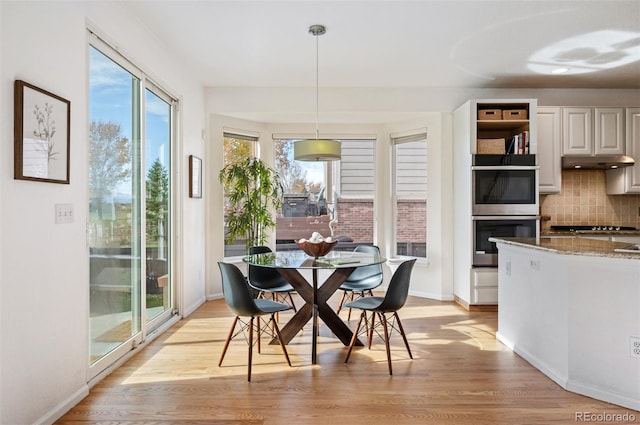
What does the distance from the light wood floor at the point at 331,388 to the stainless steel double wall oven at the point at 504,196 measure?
1.44m

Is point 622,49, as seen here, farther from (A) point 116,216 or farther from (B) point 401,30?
(A) point 116,216

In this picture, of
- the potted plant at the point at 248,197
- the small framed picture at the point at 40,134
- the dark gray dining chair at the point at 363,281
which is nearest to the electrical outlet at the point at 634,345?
A: the dark gray dining chair at the point at 363,281

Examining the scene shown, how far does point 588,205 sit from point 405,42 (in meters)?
3.38

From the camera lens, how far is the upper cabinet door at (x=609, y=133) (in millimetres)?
4824

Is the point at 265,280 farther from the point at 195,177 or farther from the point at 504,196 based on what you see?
the point at 504,196

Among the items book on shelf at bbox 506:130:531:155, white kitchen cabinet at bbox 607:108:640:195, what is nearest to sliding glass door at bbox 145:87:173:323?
book on shelf at bbox 506:130:531:155

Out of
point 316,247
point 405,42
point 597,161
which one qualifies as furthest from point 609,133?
point 316,247

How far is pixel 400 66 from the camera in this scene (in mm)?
4426

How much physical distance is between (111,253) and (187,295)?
5.40 ft

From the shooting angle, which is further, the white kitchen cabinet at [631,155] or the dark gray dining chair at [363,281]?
the white kitchen cabinet at [631,155]

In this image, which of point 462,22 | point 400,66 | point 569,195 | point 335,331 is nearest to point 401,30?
point 462,22

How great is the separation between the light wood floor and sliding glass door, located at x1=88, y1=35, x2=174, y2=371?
319mm

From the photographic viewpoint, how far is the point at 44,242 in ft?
7.06

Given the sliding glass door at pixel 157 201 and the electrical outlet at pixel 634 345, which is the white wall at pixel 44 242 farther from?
the electrical outlet at pixel 634 345
